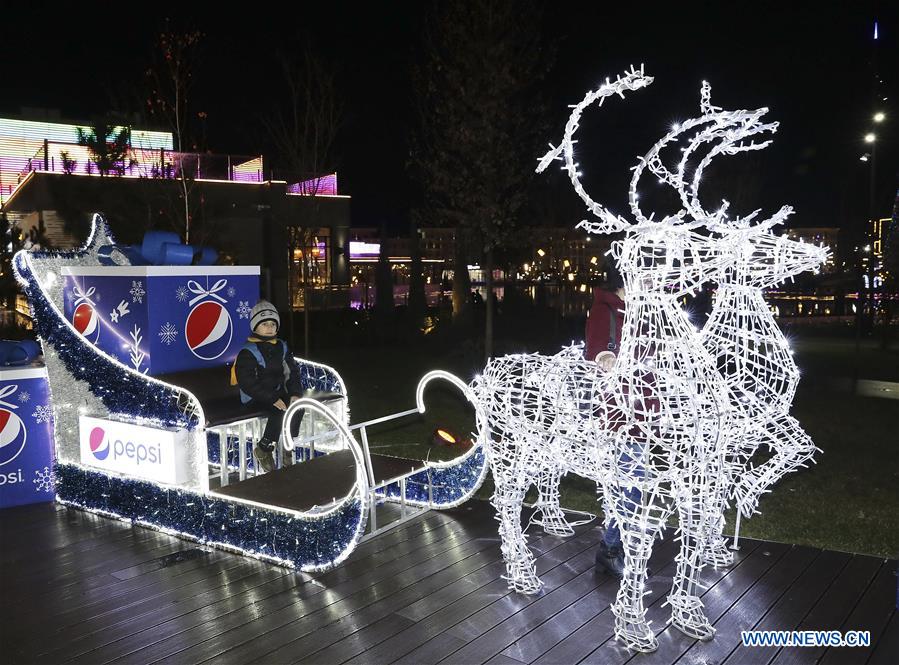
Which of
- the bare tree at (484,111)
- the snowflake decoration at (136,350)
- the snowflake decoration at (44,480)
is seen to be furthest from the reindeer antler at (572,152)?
the bare tree at (484,111)

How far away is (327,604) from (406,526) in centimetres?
129

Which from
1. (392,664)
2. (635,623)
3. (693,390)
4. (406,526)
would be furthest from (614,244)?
(406,526)

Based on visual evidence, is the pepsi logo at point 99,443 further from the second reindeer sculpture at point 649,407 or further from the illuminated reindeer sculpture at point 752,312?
the illuminated reindeer sculpture at point 752,312

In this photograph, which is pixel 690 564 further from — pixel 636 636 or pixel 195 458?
pixel 195 458

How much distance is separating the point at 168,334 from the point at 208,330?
359 mm

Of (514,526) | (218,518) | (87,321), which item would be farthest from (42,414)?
(514,526)

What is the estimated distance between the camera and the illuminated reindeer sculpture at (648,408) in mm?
3400

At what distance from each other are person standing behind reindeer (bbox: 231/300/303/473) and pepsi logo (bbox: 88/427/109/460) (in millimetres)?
1007

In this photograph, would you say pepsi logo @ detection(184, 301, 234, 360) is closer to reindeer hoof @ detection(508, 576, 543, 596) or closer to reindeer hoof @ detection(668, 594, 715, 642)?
reindeer hoof @ detection(508, 576, 543, 596)

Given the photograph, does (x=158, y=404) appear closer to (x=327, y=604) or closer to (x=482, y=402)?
(x=327, y=604)

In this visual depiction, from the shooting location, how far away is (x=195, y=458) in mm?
4879

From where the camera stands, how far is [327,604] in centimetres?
402

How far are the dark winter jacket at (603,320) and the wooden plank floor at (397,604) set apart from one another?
135 cm

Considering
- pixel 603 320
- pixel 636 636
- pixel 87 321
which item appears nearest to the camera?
pixel 636 636
